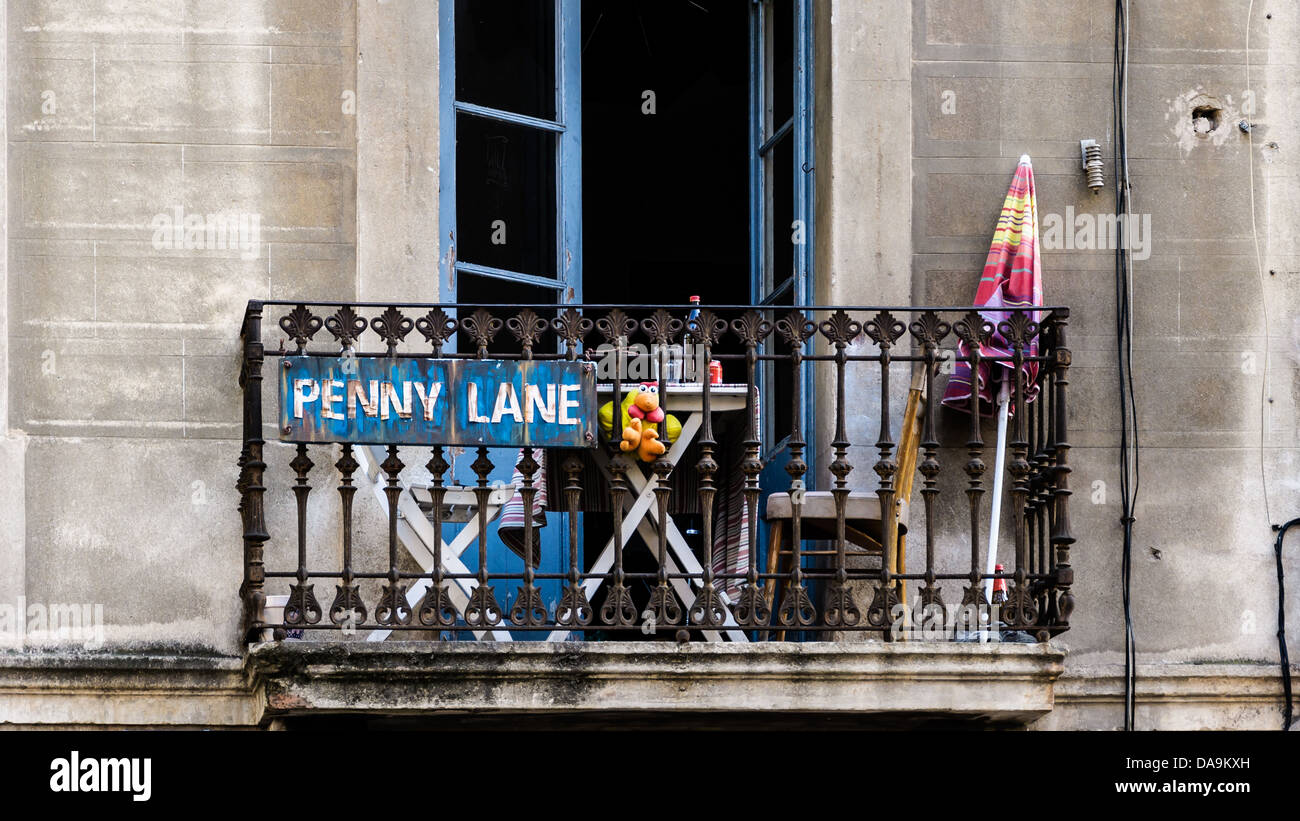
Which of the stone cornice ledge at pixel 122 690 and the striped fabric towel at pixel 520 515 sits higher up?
the striped fabric towel at pixel 520 515

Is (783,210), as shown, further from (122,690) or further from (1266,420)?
(122,690)

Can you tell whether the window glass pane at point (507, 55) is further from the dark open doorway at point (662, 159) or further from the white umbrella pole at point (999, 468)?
the white umbrella pole at point (999, 468)

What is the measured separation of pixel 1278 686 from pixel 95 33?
4.86 meters

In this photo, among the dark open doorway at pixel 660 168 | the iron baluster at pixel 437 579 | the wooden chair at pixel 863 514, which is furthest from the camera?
the dark open doorway at pixel 660 168

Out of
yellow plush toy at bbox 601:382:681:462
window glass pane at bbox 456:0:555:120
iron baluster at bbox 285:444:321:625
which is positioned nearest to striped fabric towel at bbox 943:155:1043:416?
yellow plush toy at bbox 601:382:681:462

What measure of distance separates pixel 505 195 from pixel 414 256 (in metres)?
0.61

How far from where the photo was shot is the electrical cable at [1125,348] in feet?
25.7

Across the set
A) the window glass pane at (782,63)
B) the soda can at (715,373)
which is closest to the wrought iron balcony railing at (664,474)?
the soda can at (715,373)

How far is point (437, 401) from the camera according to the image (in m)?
7.27

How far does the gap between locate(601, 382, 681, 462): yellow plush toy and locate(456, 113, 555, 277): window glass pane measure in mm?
1156

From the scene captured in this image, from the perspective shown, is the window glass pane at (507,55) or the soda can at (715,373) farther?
the window glass pane at (507,55)

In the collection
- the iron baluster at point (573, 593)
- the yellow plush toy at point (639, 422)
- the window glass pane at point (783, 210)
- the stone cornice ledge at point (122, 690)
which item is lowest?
the stone cornice ledge at point (122, 690)
